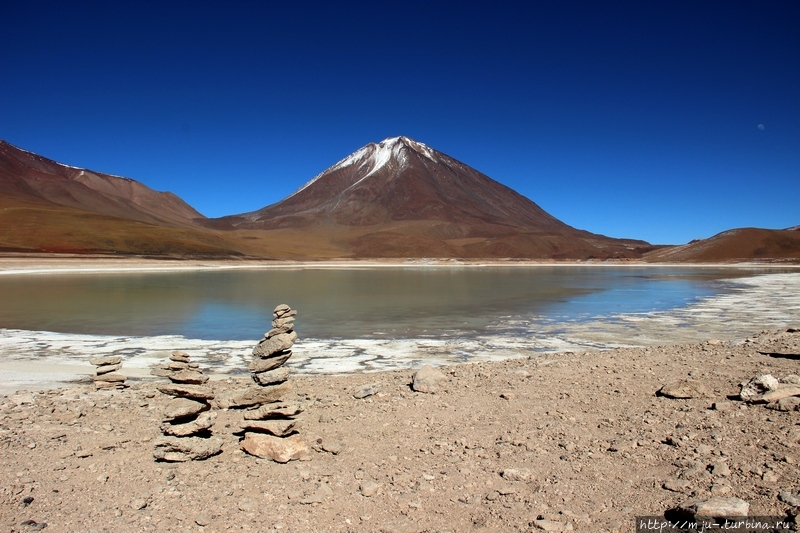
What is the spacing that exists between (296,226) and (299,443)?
15675cm

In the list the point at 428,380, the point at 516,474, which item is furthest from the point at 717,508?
the point at 428,380

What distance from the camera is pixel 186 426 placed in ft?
16.5

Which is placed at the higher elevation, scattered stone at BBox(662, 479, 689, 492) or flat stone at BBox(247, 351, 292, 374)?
flat stone at BBox(247, 351, 292, 374)

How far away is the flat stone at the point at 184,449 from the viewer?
4.78m

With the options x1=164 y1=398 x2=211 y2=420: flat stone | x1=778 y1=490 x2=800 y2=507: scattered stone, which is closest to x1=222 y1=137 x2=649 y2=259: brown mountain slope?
x1=164 y1=398 x2=211 y2=420: flat stone

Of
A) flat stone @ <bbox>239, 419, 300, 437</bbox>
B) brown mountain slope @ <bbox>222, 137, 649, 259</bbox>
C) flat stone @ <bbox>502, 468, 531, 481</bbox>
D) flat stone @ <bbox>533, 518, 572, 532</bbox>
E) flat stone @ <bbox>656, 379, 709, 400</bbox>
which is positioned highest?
brown mountain slope @ <bbox>222, 137, 649, 259</bbox>

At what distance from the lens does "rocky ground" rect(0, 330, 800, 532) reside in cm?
384

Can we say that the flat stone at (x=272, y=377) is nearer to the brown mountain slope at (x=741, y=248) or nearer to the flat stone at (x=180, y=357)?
the flat stone at (x=180, y=357)

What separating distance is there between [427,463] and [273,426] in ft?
4.99

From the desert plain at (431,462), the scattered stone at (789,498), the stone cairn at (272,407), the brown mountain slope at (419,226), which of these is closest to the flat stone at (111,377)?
the desert plain at (431,462)

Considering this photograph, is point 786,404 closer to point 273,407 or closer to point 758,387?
point 758,387

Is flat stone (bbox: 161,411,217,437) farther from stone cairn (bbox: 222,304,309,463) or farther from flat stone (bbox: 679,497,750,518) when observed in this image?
flat stone (bbox: 679,497,750,518)

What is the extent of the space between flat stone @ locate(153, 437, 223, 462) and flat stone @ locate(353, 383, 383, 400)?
2075 mm

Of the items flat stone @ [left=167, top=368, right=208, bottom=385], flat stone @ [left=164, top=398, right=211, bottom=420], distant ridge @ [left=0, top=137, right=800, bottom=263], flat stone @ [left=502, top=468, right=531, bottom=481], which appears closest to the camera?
flat stone @ [left=502, top=468, right=531, bottom=481]
